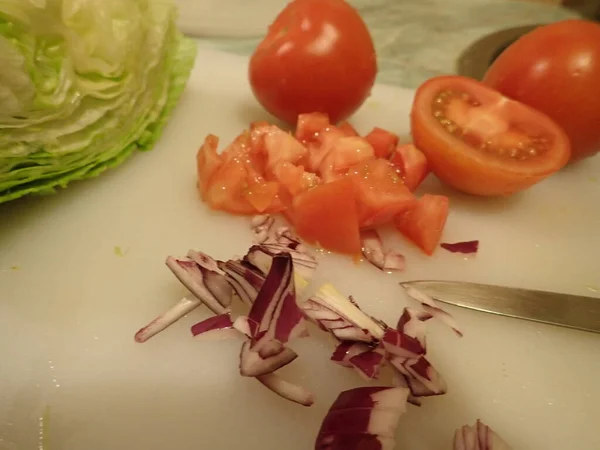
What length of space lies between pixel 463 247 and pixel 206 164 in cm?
49

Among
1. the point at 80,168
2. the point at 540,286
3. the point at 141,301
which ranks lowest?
the point at 540,286

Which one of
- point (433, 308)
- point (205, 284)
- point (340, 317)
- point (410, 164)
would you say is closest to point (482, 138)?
point (410, 164)

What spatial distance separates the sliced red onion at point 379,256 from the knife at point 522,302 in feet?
0.15

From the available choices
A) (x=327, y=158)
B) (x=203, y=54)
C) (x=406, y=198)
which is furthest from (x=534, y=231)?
(x=203, y=54)

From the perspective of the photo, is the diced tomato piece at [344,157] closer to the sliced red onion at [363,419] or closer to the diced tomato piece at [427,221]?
the diced tomato piece at [427,221]

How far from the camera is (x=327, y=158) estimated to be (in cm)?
99

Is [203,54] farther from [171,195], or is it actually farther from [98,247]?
[98,247]

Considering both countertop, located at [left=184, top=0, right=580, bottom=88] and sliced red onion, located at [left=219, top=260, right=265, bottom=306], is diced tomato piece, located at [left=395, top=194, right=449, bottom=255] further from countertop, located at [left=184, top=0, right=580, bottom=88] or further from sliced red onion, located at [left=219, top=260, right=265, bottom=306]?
countertop, located at [left=184, top=0, right=580, bottom=88]

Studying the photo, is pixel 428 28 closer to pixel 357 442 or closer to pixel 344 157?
pixel 344 157

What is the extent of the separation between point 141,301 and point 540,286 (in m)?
0.68

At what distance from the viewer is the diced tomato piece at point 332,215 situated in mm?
885

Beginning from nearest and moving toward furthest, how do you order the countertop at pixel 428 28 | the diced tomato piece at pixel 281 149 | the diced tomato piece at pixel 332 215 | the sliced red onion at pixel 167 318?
the sliced red onion at pixel 167 318 < the diced tomato piece at pixel 332 215 < the diced tomato piece at pixel 281 149 < the countertop at pixel 428 28

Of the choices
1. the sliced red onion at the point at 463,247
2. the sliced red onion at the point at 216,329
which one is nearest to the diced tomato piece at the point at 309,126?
the sliced red onion at the point at 463,247

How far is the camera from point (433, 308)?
33.2 inches
